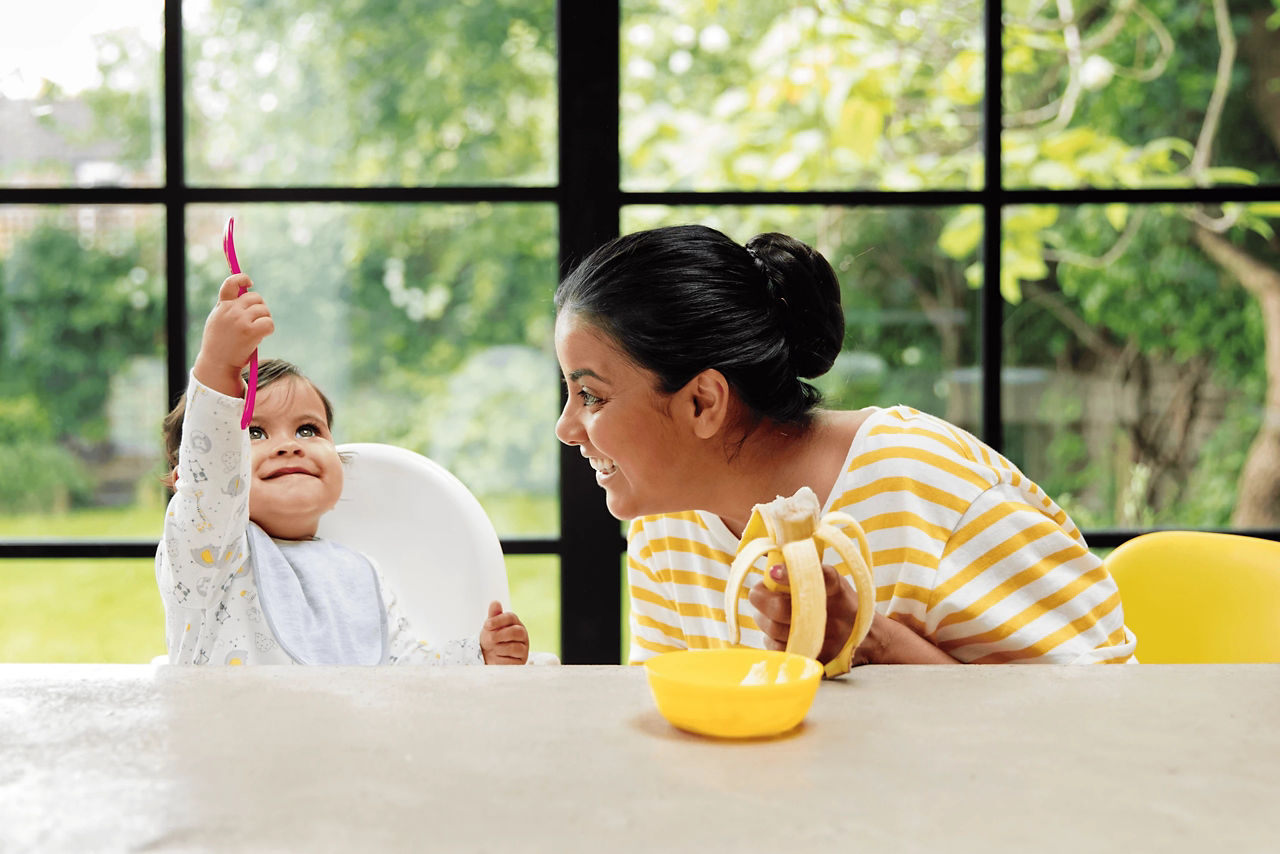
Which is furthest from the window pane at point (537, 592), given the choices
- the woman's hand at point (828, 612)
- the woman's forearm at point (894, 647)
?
the woman's hand at point (828, 612)

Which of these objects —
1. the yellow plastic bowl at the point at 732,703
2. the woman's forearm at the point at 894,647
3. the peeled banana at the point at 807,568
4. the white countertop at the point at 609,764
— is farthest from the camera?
the woman's forearm at the point at 894,647

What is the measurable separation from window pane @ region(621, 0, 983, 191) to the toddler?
3.05ft

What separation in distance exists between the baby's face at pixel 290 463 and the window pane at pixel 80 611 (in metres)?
0.65

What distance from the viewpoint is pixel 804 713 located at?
0.70 m

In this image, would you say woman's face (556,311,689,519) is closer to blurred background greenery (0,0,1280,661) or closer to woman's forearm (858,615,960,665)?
woman's forearm (858,615,960,665)

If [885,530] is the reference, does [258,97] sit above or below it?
A: above

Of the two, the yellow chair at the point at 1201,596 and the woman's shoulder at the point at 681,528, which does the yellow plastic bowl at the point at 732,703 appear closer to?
the woman's shoulder at the point at 681,528

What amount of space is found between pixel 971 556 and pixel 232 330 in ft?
2.93

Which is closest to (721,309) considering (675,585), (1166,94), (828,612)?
(675,585)

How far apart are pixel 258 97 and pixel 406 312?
513 millimetres

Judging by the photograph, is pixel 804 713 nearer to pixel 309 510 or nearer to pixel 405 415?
pixel 309 510

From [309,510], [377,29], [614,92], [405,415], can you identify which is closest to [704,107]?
[614,92]

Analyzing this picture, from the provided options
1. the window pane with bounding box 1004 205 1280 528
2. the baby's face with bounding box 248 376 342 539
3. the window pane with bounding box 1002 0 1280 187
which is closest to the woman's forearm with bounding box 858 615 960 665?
the baby's face with bounding box 248 376 342 539

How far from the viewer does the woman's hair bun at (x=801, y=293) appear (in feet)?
4.59
